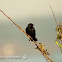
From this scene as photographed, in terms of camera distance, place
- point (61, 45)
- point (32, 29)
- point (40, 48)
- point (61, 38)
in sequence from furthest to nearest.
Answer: point (32, 29) < point (61, 38) < point (61, 45) < point (40, 48)

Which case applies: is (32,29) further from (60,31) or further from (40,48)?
(40,48)

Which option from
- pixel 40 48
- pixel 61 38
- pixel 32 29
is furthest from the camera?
pixel 32 29

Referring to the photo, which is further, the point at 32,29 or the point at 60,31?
the point at 32,29

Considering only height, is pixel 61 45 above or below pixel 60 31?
below

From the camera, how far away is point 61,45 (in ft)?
12.0

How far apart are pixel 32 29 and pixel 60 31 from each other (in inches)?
84.2

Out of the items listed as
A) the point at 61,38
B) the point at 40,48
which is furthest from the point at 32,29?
the point at 40,48

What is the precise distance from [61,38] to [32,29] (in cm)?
206

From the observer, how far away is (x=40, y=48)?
2.96m

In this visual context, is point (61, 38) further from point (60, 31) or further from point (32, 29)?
point (32, 29)

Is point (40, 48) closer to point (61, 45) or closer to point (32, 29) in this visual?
point (61, 45)

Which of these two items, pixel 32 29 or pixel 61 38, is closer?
pixel 61 38

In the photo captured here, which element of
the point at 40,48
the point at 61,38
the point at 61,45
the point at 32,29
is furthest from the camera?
the point at 32,29

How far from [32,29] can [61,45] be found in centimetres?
236
